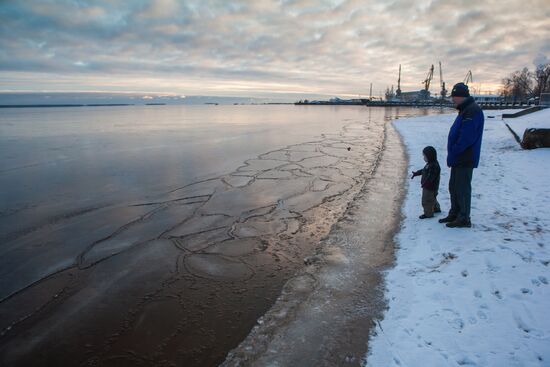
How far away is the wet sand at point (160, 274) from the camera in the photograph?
3.39 metres

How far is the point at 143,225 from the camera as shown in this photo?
21.2 feet

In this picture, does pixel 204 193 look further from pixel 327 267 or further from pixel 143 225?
pixel 327 267

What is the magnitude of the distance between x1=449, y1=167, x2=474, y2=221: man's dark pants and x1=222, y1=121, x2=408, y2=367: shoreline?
3.35 ft

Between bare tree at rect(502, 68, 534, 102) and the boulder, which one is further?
bare tree at rect(502, 68, 534, 102)

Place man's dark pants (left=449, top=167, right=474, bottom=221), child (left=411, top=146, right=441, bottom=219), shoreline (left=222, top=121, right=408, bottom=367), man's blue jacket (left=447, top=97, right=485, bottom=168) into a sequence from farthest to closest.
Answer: child (left=411, top=146, right=441, bottom=219)
man's dark pants (left=449, top=167, right=474, bottom=221)
man's blue jacket (left=447, top=97, right=485, bottom=168)
shoreline (left=222, top=121, right=408, bottom=367)

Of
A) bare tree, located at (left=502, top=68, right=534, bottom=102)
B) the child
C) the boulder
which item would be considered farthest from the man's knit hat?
bare tree, located at (left=502, top=68, right=534, bottom=102)

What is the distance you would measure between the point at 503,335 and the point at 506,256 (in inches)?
62.8

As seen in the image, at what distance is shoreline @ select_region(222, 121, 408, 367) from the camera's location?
3109mm

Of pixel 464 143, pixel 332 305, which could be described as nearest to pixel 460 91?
pixel 464 143

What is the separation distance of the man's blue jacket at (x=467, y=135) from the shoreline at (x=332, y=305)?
161 centimetres

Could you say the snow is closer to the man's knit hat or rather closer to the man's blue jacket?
the man's blue jacket

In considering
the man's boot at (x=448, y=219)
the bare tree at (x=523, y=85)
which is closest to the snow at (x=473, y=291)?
the man's boot at (x=448, y=219)

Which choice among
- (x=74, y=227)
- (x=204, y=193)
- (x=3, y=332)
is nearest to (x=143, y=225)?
(x=74, y=227)

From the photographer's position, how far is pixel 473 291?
3.63 meters
